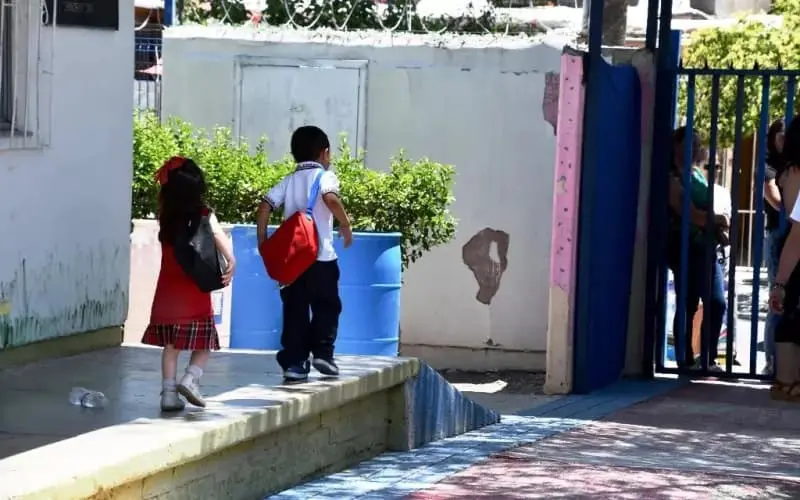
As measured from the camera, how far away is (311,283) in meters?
Result: 6.96

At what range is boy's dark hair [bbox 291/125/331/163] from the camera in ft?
23.3

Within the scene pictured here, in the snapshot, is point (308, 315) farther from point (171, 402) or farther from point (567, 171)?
point (567, 171)

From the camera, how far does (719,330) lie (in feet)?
35.3

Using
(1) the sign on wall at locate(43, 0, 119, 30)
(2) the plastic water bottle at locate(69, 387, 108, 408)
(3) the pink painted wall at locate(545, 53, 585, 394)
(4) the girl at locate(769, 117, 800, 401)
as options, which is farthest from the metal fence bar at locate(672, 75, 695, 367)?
(2) the plastic water bottle at locate(69, 387, 108, 408)

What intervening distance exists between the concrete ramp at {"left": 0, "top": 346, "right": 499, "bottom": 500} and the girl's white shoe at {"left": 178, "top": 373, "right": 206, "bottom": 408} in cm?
5

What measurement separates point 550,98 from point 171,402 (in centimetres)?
615

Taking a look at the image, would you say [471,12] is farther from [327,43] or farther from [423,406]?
[423,406]

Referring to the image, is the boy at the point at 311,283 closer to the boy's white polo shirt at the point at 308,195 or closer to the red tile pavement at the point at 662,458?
the boy's white polo shirt at the point at 308,195

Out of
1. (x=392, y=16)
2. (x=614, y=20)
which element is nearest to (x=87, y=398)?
(x=392, y=16)

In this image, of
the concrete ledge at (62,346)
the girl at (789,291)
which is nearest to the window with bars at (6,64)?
the concrete ledge at (62,346)

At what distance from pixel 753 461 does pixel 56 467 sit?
3825 millimetres

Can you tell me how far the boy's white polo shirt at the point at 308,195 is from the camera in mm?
6980

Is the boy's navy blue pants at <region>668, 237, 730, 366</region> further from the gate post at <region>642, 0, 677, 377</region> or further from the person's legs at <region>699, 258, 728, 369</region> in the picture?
the gate post at <region>642, 0, 677, 377</region>

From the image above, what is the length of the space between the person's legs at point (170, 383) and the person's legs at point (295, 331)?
0.82 meters
